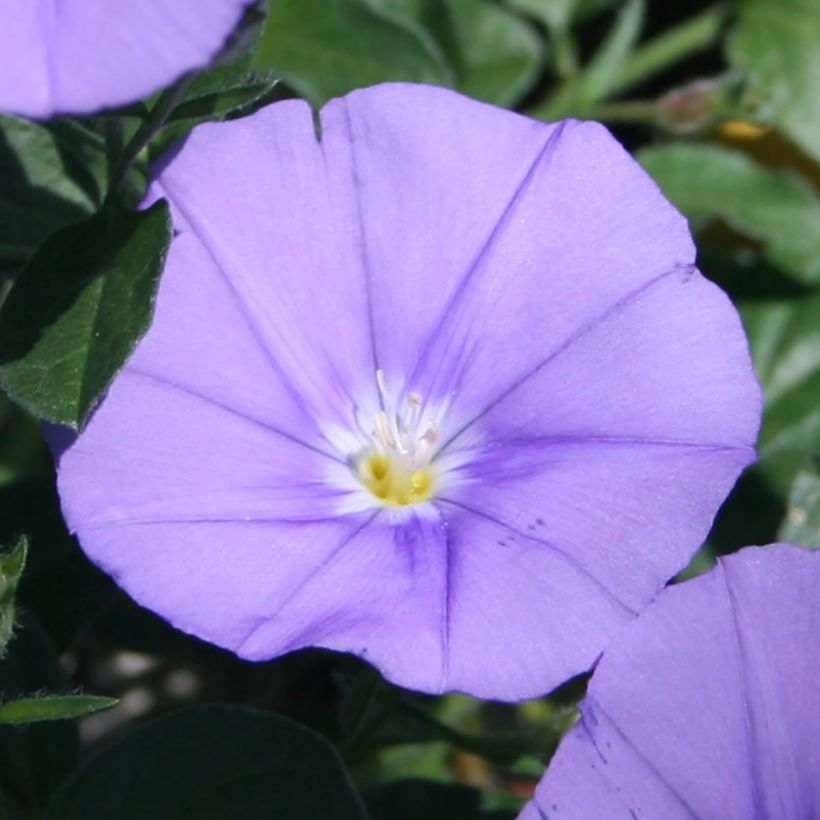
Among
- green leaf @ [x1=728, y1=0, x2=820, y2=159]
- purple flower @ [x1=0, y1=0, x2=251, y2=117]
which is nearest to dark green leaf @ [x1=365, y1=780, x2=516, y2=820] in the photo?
purple flower @ [x1=0, y1=0, x2=251, y2=117]

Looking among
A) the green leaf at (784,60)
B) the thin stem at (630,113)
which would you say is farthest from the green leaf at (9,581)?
the green leaf at (784,60)

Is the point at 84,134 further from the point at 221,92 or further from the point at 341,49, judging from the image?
the point at 341,49

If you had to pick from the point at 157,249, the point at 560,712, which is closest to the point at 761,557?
the point at 560,712

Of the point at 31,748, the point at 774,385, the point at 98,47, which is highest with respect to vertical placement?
the point at 98,47

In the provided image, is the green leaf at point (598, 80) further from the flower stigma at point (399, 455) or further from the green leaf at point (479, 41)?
the flower stigma at point (399, 455)

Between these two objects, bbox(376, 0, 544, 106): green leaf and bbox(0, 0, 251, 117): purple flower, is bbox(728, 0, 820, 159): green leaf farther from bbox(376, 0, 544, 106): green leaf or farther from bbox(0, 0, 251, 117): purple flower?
bbox(0, 0, 251, 117): purple flower

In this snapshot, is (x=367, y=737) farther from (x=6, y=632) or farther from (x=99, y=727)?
(x=99, y=727)

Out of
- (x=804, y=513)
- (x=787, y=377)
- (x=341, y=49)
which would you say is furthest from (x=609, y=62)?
(x=804, y=513)
